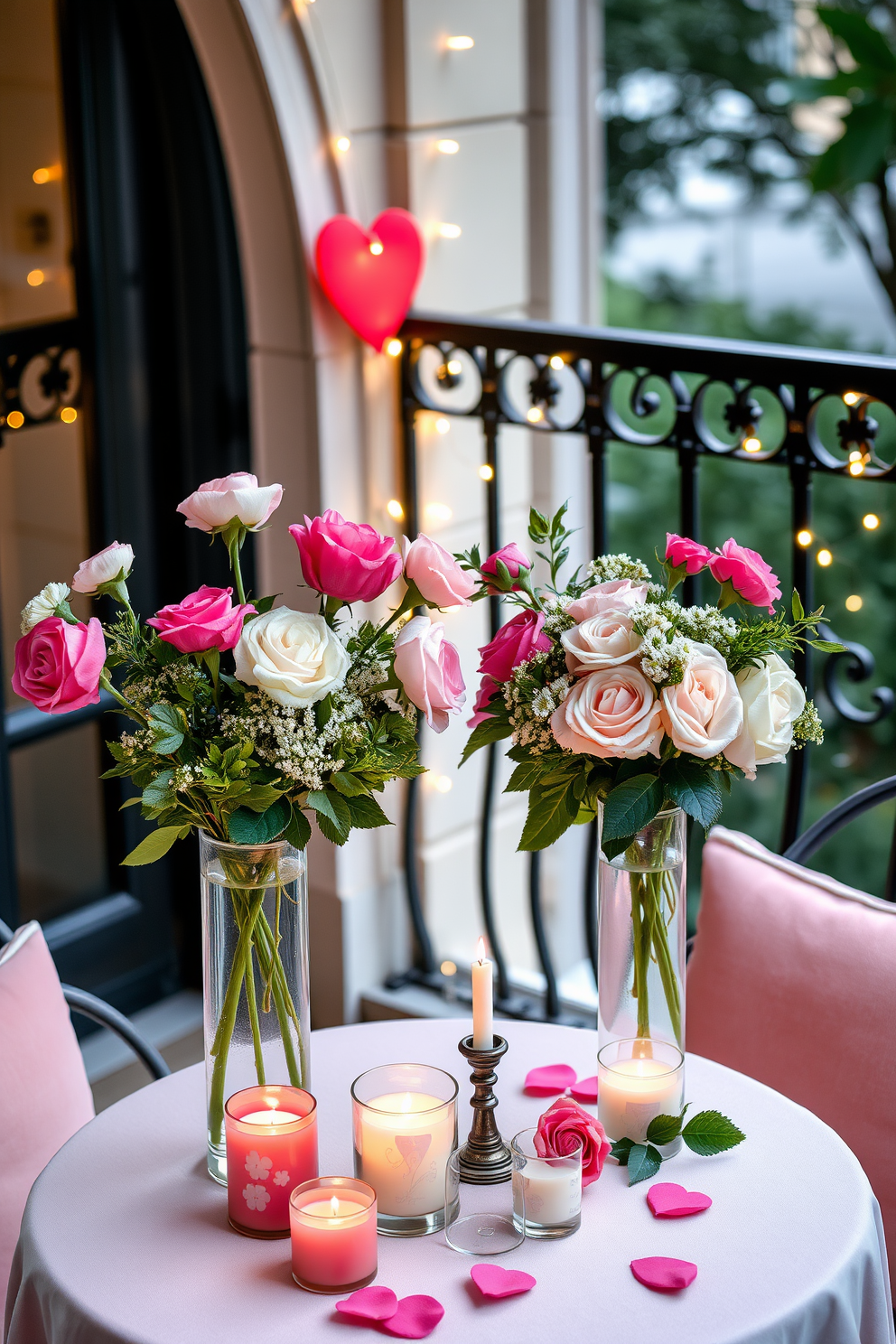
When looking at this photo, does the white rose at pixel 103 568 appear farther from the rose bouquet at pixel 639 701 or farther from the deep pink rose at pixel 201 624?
the rose bouquet at pixel 639 701

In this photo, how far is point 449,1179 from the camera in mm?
1237

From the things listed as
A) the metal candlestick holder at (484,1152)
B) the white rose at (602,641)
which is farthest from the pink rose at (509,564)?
the metal candlestick holder at (484,1152)

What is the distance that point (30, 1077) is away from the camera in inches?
63.3

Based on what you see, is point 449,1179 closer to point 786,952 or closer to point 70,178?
point 786,952

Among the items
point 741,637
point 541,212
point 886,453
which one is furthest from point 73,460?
point 886,453

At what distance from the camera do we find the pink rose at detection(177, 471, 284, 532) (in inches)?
49.9

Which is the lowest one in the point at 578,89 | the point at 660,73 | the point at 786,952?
the point at 786,952

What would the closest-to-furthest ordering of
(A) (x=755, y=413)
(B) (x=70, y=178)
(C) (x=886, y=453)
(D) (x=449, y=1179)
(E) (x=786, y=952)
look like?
(D) (x=449, y=1179), (E) (x=786, y=952), (A) (x=755, y=413), (B) (x=70, y=178), (C) (x=886, y=453)

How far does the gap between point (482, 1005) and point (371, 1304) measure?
0.85ft

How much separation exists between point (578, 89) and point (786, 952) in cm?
204

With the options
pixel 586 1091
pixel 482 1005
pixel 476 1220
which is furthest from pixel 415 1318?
pixel 586 1091

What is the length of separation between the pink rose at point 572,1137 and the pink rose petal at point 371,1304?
19 centimetres

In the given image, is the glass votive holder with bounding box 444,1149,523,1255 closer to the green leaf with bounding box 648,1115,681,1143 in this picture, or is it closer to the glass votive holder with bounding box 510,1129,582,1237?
the glass votive holder with bounding box 510,1129,582,1237

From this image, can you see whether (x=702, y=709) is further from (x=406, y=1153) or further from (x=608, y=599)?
(x=406, y=1153)
